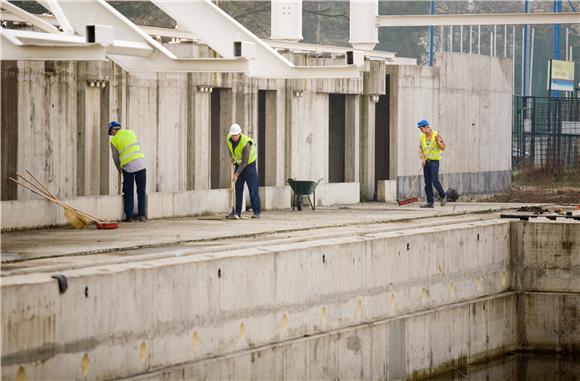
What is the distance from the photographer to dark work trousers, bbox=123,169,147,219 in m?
23.4

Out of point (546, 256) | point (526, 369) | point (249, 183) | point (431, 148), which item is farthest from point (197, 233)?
point (431, 148)

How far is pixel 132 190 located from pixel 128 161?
0.44m

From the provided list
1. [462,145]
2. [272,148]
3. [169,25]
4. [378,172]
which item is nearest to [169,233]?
[272,148]

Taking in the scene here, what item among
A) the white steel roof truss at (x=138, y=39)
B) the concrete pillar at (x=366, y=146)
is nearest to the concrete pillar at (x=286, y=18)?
the concrete pillar at (x=366, y=146)

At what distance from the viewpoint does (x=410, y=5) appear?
310ft

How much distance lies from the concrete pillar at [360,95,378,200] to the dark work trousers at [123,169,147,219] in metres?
8.34

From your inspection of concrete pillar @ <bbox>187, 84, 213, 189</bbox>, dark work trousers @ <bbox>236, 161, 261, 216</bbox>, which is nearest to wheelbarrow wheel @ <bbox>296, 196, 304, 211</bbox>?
concrete pillar @ <bbox>187, 84, 213, 189</bbox>

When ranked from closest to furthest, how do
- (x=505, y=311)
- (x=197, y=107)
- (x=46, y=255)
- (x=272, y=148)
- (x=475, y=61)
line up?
(x=46, y=255) → (x=505, y=311) → (x=197, y=107) → (x=272, y=148) → (x=475, y=61)

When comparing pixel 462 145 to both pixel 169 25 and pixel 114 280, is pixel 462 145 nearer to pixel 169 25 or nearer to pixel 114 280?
pixel 114 280

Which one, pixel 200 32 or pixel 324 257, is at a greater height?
pixel 200 32

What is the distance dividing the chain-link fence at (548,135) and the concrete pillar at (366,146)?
46.0 ft

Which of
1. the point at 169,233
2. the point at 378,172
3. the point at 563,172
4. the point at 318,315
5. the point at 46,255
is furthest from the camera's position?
the point at 563,172

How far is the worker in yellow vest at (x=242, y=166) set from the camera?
958 inches

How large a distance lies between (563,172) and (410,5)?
51792 millimetres
